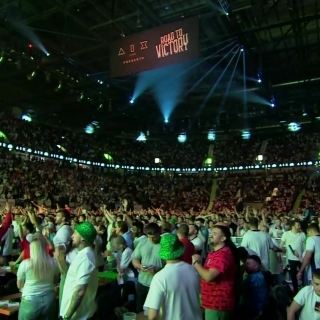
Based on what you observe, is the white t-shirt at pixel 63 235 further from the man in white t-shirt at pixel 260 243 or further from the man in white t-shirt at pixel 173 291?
the man in white t-shirt at pixel 173 291

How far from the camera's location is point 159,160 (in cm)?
3183

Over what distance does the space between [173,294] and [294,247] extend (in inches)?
191

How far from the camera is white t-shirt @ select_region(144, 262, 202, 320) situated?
8.39 feet

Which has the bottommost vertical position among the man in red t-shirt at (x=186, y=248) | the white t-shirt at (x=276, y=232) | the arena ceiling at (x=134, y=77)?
the white t-shirt at (x=276, y=232)

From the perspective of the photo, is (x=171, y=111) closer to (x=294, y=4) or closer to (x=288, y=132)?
(x=288, y=132)

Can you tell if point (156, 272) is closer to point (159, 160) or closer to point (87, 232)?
point (87, 232)

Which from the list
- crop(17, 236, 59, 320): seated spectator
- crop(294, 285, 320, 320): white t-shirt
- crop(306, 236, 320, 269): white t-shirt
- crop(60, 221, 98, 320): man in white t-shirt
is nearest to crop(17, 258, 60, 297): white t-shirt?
crop(17, 236, 59, 320): seated spectator

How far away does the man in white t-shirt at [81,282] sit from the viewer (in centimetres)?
296

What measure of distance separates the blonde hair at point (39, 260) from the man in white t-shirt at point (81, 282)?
1.59 feet

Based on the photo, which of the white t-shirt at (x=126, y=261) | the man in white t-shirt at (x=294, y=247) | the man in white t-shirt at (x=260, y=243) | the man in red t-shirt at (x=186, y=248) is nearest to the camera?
the man in red t-shirt at (x=186, y=248)

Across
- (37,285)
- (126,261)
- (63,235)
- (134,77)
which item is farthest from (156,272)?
(134,77)

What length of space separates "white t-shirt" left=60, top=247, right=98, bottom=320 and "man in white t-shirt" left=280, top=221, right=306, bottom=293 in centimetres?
466

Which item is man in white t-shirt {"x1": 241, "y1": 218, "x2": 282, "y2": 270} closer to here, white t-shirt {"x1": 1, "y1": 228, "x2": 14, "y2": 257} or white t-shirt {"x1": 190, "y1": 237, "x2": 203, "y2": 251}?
white t-shirt {"x1": 190, "y1": 237, "x2": 203, "y2": 251}

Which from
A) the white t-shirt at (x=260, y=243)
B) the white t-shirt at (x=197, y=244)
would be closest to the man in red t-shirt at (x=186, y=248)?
the white t-shirt at (x=197, y=244)
